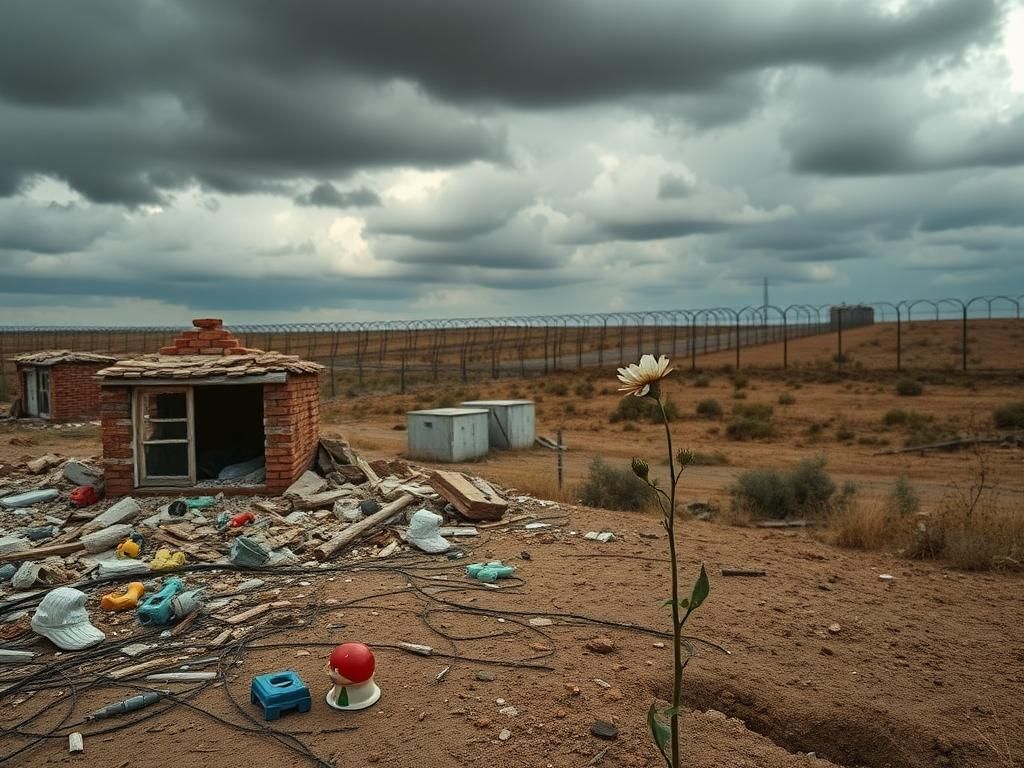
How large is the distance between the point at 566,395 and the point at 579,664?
26802 mm

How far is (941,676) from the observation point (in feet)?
18.4

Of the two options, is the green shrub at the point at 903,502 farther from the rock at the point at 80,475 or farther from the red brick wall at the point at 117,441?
the rock at the point at 80,475

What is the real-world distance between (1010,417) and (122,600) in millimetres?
21348

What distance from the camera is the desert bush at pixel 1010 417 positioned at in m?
20.5

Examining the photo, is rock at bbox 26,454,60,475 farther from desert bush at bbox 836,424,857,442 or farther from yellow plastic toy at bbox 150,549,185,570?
desert bush at bbox 836,424,857,442

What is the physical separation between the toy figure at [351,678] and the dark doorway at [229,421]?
7.89 m

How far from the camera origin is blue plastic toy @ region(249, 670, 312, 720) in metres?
4.82

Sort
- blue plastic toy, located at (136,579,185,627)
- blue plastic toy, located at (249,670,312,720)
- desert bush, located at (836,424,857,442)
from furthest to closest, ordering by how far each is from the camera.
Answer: desert bush, located at (836,424,857,442), blue plastic toy, located at (136,579,185,627), blue plastic toy, located at (249,670,312,720)

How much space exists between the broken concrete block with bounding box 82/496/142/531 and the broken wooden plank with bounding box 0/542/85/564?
68 centimetres

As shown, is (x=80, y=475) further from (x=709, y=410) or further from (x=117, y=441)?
(x=709, y=410)

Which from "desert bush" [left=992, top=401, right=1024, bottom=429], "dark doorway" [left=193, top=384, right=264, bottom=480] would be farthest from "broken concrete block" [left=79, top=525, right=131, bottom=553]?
"desert bush" [left=992, top=401, right=1024, bottom=429]

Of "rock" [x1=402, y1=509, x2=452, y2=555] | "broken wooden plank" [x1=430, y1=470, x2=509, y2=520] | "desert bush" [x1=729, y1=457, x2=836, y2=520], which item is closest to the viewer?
"rock" [x1=402, y1=509, x2=452, y2=555]

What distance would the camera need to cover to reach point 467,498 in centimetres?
1000

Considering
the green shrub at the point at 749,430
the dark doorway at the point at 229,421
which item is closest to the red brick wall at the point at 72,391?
the dark doorway at the point at 229,421
